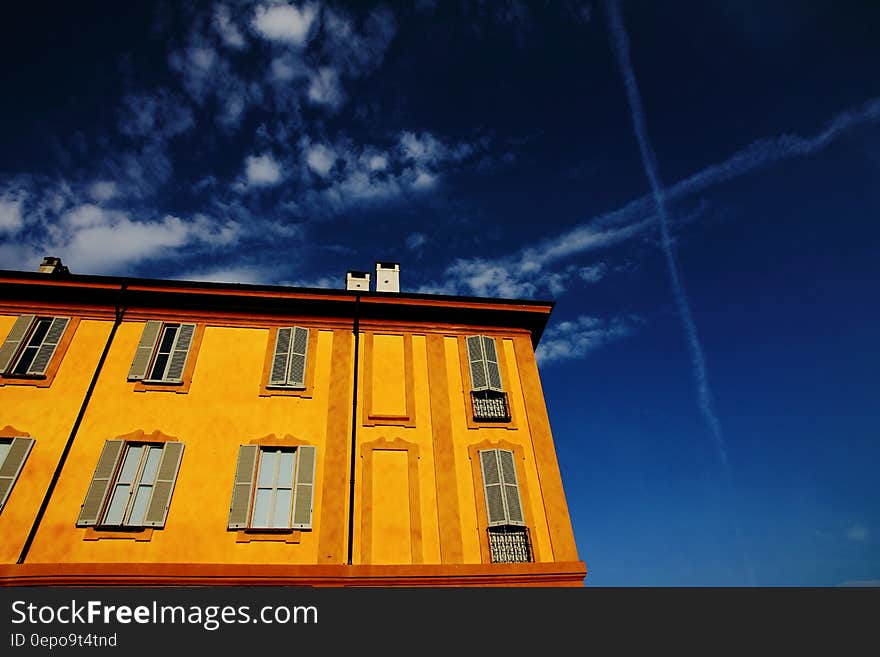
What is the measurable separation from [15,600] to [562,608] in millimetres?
7548

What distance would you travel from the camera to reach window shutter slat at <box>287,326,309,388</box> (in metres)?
11.6

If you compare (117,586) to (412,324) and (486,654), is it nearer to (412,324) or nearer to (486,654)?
(486,654)

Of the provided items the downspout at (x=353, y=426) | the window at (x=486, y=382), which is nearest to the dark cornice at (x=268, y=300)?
the downspout at (x=353, y=426)

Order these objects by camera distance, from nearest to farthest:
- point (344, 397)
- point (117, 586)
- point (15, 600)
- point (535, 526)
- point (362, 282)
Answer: point (15, 600) < point (117, 586) < point (535, 526) < point (344, 397) < point (362, 282)

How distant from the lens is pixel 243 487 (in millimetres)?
9875

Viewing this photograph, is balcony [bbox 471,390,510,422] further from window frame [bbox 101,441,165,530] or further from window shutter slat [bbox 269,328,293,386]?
window frame [bbox 101,441,165,530]

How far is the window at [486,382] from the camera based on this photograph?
11.7 m

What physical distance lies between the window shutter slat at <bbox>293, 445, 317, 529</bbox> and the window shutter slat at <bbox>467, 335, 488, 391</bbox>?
4.08 m

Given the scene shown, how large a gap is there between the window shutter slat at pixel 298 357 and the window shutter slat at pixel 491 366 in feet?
14.5

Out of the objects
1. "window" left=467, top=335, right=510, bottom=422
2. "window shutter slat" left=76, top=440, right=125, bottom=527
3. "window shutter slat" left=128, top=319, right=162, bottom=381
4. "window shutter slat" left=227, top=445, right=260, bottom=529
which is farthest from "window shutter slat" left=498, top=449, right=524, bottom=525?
"window shutter slat" left=128, top=319, right=162, bottom=381

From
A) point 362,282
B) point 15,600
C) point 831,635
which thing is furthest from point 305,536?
point 831,635

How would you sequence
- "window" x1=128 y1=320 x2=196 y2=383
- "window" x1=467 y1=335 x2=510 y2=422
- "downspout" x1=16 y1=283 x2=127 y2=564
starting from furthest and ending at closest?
1. "window" x1=467 y1=335 x2=510 y2=422
2. "window" x1=128 y1=320 x2=196 y2=383
3. "downspout" x1=16 y1=283 x2=127 y2=564

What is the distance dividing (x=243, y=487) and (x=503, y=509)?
5.25 m

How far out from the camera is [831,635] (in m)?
6.83
